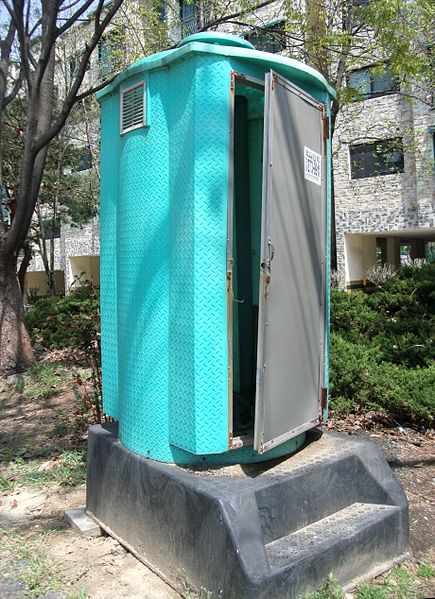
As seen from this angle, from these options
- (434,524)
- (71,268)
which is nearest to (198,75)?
(434,524)

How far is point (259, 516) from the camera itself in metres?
2.80

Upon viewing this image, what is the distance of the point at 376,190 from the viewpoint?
2002 cm

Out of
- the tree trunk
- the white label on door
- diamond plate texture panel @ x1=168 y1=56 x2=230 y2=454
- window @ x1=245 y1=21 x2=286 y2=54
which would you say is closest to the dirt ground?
diamond plate texture panel @ x1=168 y1=56 x2=230 y2=454

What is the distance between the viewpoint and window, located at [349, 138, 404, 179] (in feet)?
62.1

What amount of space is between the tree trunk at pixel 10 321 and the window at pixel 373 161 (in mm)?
13229

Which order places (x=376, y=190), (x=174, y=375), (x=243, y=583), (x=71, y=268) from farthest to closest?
(x=71, y=268), (x=376, y=190), (x=174, y=375), (x=243, y=583)

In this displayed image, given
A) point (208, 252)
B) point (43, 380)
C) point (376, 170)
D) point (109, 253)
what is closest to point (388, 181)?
point (376, 170)

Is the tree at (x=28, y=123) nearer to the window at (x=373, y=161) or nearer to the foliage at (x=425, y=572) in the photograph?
the foliage at (x=425, y=572)

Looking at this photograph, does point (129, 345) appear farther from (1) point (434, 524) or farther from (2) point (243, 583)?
(1) point (434, 524)

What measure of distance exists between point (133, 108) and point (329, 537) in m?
2.69

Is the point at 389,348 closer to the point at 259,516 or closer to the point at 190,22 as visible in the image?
the point at 259,516

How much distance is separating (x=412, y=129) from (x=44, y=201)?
1235 cm

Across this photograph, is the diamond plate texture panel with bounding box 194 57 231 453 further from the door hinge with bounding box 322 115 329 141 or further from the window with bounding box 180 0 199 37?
the window with bounding box 180 0 199 37

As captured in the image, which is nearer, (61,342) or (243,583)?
(243,583)
